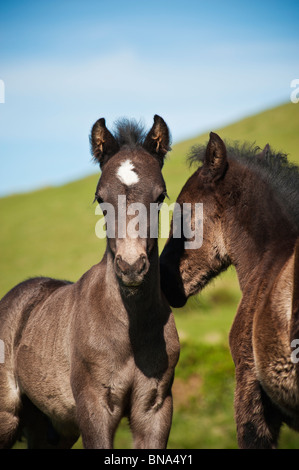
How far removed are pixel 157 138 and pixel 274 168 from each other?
4.28 feet

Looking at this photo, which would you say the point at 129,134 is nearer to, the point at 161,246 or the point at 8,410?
the point at 8,410

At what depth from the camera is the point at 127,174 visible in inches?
185

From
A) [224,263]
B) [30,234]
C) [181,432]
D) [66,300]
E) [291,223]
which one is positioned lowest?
[181,432]

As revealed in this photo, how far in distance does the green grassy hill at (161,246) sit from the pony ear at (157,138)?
2.03 metres

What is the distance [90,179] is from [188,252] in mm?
30929

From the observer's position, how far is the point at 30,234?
2938cm

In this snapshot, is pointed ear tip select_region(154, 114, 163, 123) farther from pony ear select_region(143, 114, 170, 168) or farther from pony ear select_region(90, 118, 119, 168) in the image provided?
pony ear select_region(90, 118, 119, 168)

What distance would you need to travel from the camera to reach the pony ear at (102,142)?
16.8 ft

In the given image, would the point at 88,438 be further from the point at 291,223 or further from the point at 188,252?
the point at 291,223

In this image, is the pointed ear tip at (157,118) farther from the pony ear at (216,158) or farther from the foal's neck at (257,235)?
the foal's neck at (257,235)

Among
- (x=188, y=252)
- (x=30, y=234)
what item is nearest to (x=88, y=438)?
(x=188, y=252)

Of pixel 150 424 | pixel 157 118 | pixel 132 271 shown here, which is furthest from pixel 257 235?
pixel 150 424

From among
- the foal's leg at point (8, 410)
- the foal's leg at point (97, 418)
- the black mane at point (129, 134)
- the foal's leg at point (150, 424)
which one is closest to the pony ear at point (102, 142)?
the black mane at point (129, 134)
